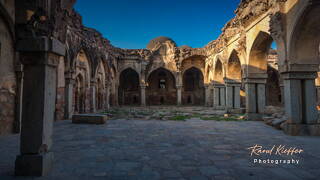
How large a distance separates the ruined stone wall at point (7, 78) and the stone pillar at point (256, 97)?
1125 centimetres

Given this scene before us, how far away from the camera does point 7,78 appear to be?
257 inches

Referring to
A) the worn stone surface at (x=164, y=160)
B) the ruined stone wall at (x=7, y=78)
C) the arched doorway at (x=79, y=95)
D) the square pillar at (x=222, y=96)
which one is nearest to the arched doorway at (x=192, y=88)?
the square pillar at (x=222, y=96)

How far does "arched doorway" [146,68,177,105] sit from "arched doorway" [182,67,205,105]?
2.22m

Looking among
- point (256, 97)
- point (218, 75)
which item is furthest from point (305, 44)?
point (218, 75)

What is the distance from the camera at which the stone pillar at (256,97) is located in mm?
10516

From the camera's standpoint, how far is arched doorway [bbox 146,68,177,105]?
1156 inches

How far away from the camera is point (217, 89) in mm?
20047

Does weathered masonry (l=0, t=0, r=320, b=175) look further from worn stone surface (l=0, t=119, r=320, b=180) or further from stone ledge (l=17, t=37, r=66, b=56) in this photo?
worn stone surface (l=0, t=119, r=320, b=180)

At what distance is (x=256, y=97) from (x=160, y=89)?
777 inches

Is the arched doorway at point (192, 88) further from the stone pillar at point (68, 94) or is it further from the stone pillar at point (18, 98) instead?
the stone pillar at point (18, 98)

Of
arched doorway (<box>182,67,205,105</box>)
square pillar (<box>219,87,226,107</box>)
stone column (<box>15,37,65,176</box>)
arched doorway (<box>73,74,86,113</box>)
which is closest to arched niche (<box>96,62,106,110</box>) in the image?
arched doorway (<box>73,74,86,113</box>)

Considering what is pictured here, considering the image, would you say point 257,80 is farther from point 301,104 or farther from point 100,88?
point 100,88

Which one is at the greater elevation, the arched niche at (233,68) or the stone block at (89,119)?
the arched niche at (233,68)

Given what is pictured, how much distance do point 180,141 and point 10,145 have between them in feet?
15.3
